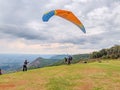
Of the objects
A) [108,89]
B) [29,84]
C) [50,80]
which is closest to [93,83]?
[108,89]

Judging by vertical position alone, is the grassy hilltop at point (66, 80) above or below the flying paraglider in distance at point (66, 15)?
below

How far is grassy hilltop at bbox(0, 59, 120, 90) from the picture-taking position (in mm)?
36344

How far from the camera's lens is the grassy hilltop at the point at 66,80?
36344mm

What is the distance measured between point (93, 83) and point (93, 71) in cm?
889

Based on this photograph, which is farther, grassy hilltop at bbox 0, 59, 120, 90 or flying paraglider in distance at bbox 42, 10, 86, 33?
flying paraglider in distance at bbox 42, 10, 86, 33

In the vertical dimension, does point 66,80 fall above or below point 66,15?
below

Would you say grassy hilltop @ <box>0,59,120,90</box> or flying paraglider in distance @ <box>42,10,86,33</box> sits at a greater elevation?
flying paraglider in distance @ <box>42,10,86,33</box>

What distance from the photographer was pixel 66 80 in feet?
131

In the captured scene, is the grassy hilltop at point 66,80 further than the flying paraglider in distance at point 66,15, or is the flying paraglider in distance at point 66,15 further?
the flying paraglider in distance at point 66,15

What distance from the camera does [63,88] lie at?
Result: 1391 inches

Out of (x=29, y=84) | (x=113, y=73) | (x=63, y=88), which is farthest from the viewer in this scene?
(x=113, y=73)

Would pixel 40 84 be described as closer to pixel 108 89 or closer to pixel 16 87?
pixel 16 87

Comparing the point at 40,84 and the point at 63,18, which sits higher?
the point at 63,18

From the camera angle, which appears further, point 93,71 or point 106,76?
point 93,71
